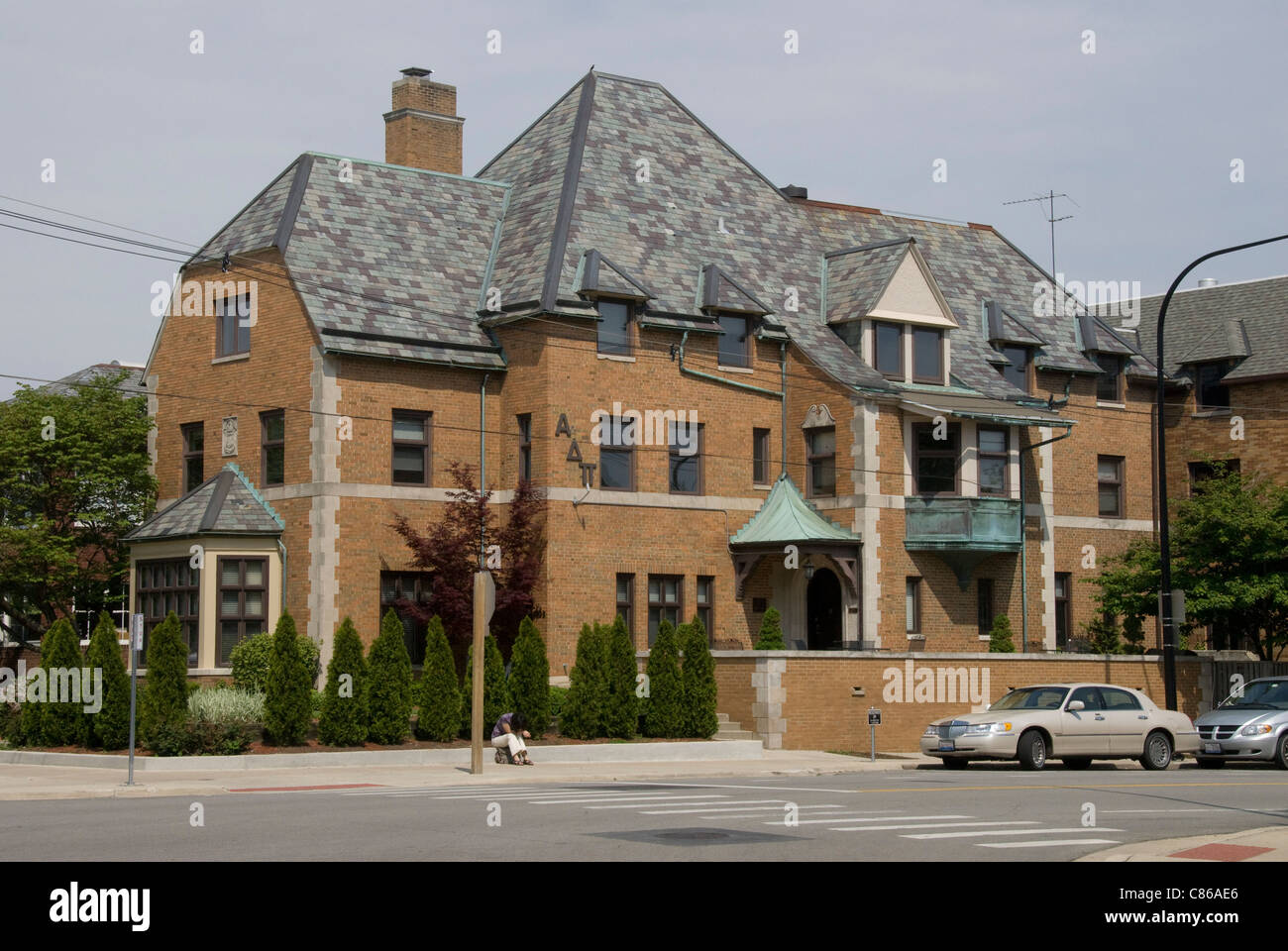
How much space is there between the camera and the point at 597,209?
39.4 metres

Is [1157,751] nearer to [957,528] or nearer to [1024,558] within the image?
[957,528]

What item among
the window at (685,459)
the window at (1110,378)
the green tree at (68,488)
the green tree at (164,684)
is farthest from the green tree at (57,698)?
the window at (1110,378)

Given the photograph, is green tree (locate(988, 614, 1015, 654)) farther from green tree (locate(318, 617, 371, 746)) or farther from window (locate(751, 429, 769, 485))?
green tree (locate(318, 617, 371, 746))

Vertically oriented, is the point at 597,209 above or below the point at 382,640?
above

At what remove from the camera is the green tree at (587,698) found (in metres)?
32.8

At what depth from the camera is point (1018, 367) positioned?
146ft

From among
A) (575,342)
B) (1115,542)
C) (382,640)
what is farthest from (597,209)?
(1115,542)

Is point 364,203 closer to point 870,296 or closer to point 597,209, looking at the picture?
point 597,209

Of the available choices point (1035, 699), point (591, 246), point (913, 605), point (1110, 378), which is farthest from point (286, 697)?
point (1110, 378)

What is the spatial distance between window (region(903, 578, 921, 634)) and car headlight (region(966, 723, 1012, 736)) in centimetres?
1102

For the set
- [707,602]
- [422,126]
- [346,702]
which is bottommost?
[346,702]

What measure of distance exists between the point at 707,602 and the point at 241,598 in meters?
10.6

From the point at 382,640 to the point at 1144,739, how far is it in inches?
549

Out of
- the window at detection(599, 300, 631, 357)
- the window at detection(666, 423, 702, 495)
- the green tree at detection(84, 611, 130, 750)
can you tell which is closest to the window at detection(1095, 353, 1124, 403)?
the window at detection(666, 423, 702, 495)
